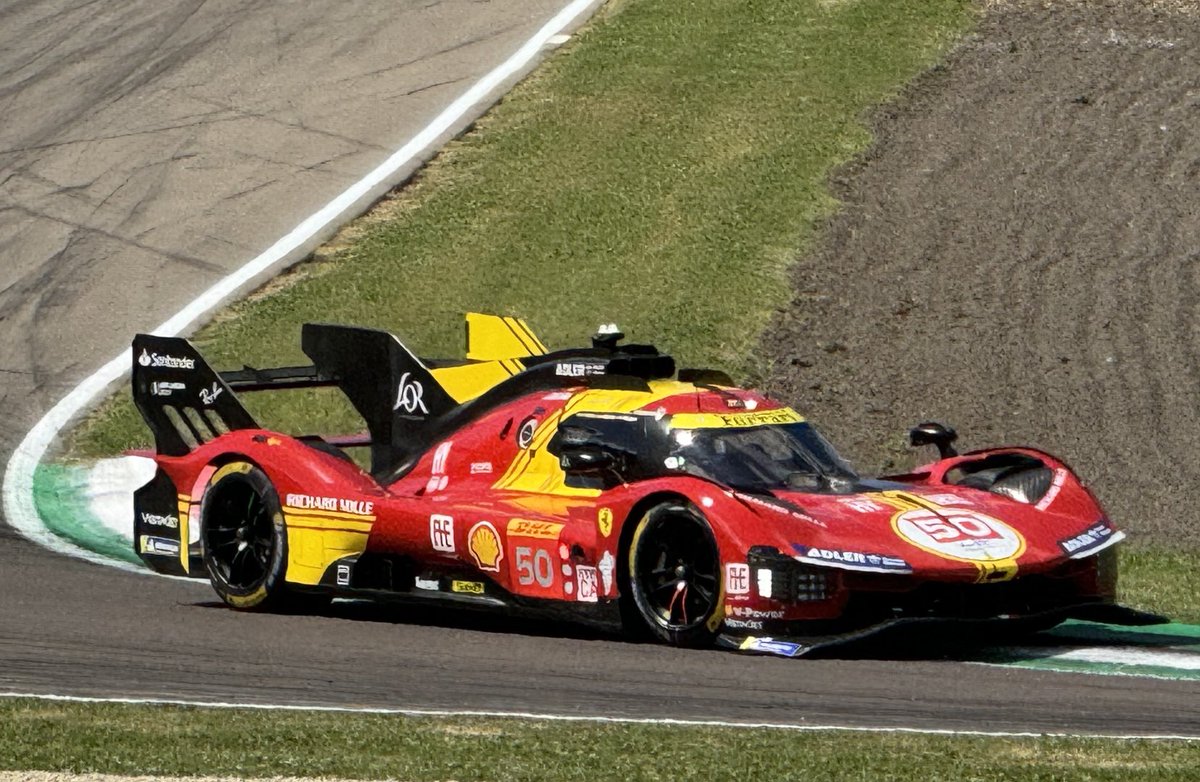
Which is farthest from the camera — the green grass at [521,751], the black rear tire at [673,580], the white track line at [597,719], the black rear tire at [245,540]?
the black rear tire at [245,540]

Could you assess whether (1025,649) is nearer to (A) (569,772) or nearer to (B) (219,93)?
(A) (569,772)

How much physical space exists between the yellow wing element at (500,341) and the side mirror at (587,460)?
113 inches

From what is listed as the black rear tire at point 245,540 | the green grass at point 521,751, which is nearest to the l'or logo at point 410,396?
the black rear tire at point 245,540

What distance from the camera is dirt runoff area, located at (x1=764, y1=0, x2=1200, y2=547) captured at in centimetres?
1762

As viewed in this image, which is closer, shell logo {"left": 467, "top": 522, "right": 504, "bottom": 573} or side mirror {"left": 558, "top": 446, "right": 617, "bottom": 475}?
side mirror {"left": 558, "top": 446, "right": 617, "bottom": 475}

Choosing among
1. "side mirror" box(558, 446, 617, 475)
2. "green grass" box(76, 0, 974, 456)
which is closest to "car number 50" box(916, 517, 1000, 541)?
"side mirror" box(558, 446, 617, 475)

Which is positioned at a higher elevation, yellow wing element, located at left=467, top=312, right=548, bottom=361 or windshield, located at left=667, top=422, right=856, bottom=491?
yellow wing element, located at left=467, top=312, right=548, bottom=361

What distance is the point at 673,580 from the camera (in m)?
10.7

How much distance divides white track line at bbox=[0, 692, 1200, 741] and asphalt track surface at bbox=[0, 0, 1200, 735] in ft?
0.40

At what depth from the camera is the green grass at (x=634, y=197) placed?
2050 cm

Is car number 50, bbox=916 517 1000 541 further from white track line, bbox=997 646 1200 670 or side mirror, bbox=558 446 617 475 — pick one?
side mirror, bbox=558 446 617 475

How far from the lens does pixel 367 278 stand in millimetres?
21938

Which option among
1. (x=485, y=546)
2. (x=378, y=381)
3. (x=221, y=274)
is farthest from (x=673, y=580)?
(x=221, y=274)

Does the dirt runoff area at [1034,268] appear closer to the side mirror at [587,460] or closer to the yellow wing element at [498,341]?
the yellow wing element at [498,341]
